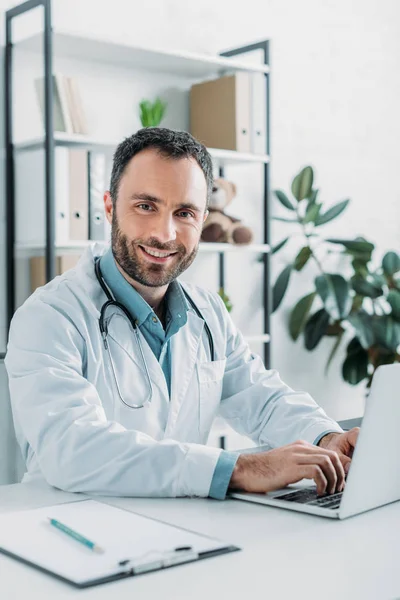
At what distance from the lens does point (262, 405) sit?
5.92 feet

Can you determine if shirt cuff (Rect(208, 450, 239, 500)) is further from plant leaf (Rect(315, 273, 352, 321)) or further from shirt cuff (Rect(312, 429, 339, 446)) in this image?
plant leaf (Rect(315, 273, 352, 321))

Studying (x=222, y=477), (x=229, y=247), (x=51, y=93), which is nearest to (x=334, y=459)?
(x=222, y=477)

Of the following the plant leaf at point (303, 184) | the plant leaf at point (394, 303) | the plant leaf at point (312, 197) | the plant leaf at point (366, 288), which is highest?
the plant leaf at point (303, 184)

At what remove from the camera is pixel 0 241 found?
293 centimetres

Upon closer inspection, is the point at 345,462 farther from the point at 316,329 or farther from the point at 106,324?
the point at 316,329

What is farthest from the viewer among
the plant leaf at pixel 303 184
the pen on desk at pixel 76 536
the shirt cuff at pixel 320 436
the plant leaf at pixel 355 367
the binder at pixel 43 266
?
the plant leaf at pixel 355 367

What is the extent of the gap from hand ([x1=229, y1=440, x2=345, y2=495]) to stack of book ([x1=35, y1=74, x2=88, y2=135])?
176 cm

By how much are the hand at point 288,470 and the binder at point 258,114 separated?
214cm

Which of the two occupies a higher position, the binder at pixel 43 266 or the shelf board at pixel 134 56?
the shelf board at pixel 134 56

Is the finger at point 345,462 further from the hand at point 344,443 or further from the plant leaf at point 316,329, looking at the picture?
the plant leaf at point 316,329

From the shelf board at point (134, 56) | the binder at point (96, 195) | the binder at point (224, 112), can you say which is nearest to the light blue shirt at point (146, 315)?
the binder at point (96, 195)

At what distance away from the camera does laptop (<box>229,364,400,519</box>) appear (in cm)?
117

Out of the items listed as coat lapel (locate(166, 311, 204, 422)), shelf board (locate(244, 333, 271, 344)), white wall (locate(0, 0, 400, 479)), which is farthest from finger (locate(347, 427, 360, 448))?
white wall (locate(0, 0, 400, 479))

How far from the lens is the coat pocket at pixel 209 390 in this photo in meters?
1.78
